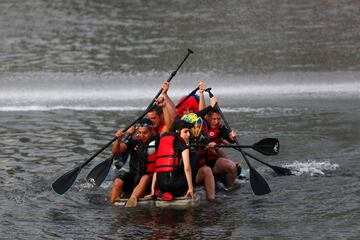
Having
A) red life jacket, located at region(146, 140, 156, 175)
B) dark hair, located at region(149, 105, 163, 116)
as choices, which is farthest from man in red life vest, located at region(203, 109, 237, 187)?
red life jacket, located at region(146, 140, 156, 175)

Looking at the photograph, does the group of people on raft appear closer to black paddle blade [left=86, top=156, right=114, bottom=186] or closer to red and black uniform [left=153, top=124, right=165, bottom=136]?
red and black uniform [left=153, top=124, right=165, bottom=136]

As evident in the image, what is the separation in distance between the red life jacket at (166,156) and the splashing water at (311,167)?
2829 mm

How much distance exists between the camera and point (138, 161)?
13344 millimetres

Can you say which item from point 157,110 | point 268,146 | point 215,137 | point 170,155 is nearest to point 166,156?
point 170,155

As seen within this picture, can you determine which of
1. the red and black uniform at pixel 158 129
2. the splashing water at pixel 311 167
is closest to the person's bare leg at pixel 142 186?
the red and black uniform at pixel 158 129

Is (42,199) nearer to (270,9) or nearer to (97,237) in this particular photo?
(97,237)

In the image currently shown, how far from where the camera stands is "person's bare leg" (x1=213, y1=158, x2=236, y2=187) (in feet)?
46.1

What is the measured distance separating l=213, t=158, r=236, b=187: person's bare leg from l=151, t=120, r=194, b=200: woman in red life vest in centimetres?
119

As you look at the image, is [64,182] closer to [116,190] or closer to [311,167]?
[116,190]

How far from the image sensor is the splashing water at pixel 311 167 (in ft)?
48.7

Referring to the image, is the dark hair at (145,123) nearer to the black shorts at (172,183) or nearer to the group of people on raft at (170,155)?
the group of people on raft at (170,155)

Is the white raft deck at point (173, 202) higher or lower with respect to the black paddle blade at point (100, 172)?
lower

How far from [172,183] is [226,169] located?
144 cm

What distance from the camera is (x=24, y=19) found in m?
32.3
